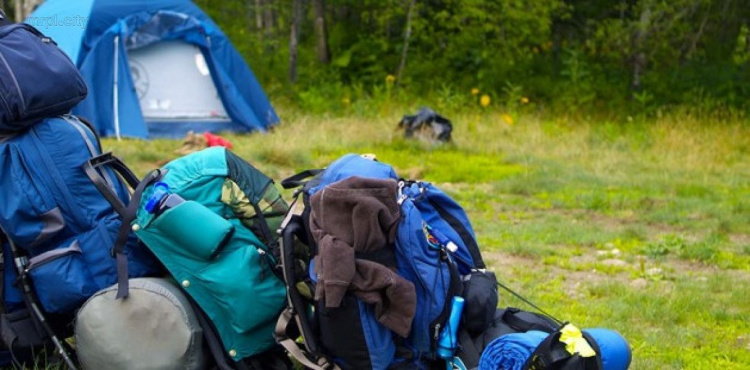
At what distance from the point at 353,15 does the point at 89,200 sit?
17.0 m

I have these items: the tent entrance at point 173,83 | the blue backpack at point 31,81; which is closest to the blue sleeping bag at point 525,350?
the blue backpack at point 31,81

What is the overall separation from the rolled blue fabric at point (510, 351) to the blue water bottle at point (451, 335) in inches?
7.2

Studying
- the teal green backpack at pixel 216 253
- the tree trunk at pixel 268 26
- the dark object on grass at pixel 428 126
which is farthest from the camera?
the tree trunk at pixel 268 26

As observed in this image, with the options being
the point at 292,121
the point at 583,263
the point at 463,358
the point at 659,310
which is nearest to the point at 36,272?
the point at 463,358

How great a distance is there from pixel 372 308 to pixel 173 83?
8.90 metres

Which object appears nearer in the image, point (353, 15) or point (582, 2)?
point (582, 2)

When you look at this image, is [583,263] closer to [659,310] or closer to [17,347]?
[659,310]

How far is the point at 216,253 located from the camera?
354 centimetres

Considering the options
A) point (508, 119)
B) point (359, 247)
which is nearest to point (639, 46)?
point (508, 119)

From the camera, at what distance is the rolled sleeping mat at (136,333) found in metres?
3.42

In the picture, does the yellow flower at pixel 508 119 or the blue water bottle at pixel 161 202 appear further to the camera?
the yellow flower at pixel 508 119

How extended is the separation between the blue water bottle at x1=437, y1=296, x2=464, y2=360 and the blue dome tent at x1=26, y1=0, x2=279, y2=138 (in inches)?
301

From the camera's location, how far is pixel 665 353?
14.3 ft

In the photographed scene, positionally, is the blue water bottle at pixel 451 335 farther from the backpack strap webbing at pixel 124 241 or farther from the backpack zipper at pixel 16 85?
the backpack zipper at pixel 16 85
